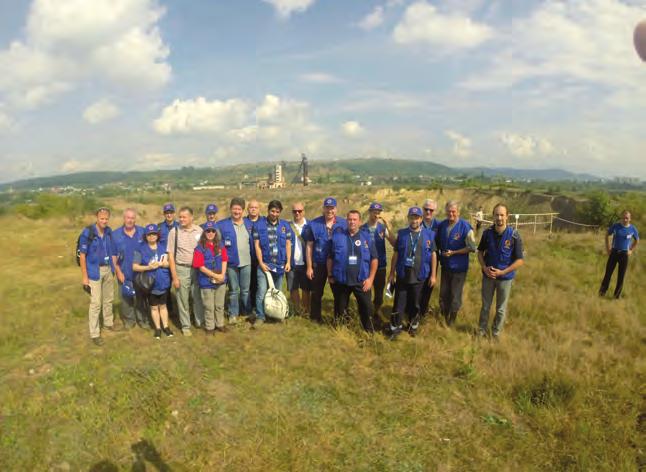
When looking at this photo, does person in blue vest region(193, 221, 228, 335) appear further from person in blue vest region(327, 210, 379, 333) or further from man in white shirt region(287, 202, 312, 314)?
person in blue vest region(327, 210, 379, 333)

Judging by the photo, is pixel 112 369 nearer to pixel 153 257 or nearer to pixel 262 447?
pixel 153 257

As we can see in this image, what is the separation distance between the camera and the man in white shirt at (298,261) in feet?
18.9

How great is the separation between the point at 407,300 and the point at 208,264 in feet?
9.76

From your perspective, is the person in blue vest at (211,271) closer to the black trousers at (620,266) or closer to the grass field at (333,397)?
the grass field at (333,397)

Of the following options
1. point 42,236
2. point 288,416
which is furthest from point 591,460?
point 42,236

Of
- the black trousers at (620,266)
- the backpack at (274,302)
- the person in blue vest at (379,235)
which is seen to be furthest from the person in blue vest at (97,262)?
the black trousers at (620,266)

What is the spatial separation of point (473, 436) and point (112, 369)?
4339 millimetres

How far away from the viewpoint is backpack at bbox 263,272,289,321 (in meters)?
5.73

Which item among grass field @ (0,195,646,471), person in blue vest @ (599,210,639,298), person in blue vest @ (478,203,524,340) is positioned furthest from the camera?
person in blue vest @ (599,210,639,298)

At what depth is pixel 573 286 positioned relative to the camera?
7.93 meters

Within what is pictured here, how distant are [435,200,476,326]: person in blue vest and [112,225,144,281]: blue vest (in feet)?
15.0

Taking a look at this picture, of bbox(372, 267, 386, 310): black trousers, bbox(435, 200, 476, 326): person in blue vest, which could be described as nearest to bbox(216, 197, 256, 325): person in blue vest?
bbox(372, 267, 386, 310): black trousers

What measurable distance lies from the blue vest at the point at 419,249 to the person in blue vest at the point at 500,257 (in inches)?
28.7

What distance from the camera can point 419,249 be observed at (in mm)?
5094
